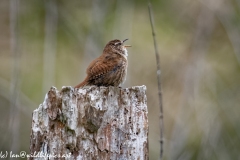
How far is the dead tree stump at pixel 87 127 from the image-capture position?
353 centimetres

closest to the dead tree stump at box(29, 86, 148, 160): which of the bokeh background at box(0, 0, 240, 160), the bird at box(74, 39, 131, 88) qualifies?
the bird at box(74, 39, 131, 88)

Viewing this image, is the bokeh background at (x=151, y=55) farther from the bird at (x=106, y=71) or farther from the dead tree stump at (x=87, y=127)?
the dead tree stump at (x=87, y=127)

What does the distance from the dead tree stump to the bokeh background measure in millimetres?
4214

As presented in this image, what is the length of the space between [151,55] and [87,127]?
763cm

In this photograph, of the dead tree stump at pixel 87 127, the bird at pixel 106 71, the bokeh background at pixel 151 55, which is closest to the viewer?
the dead tree stump at pixel 87 127

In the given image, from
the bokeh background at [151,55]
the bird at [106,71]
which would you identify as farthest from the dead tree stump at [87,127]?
the bokeh background at [151,55]

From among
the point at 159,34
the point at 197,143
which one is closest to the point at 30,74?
the point at 159,34

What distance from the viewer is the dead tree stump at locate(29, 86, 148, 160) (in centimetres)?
353

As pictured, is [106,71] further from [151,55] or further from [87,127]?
[151,55]

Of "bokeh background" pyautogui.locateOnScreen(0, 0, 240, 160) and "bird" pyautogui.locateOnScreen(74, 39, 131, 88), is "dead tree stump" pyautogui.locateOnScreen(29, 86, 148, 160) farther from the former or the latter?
"bokeh background" pyautogui.locateOnScreen(0, 0, 240, 160)

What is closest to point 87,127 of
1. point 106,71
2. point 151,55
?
point 106,71

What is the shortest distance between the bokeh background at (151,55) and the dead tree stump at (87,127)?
421 cm

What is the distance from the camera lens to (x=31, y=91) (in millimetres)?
10984

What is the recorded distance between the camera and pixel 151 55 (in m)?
11.1
